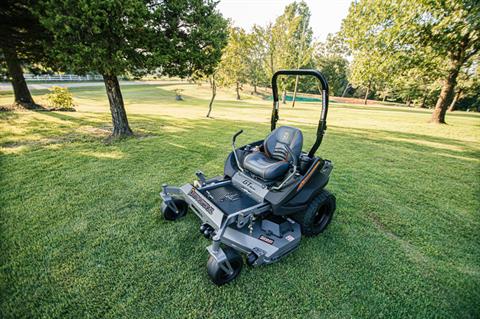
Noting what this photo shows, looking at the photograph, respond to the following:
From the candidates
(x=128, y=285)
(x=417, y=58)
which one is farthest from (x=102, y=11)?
(x=417, y=58)

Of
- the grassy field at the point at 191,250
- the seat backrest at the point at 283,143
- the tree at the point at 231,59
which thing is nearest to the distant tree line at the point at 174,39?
the tree at the point at 231,59

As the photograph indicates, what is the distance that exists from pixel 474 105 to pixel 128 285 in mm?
53388

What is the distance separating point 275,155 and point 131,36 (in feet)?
15.5

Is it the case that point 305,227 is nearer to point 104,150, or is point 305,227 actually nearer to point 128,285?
point 128,285

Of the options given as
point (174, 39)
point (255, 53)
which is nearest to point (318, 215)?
point (174, 39)

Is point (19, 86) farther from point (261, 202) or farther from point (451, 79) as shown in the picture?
point (451, 79)

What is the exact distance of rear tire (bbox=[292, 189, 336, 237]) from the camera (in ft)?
8.76

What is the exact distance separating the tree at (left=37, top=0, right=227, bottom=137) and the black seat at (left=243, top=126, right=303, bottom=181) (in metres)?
3.85

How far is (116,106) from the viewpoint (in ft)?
20.8

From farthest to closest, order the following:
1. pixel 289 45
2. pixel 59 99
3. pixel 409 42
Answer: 1. pixel 289 45
2. pixel 59 99
3. pixel 409 42

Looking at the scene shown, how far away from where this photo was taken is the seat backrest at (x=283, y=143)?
3006 millimetres

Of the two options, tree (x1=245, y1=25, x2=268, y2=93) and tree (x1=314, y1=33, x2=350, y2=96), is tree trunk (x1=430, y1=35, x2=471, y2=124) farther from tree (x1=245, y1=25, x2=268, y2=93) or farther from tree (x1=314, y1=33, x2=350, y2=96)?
tree (x1=314, y1=33, x2=350, y2=96)

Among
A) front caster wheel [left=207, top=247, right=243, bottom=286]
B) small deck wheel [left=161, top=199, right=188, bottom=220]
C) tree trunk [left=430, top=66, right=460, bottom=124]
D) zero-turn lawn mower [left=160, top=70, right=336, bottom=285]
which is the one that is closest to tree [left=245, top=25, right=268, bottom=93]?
tree trunk [left=430, top=66, right=460, bottom=124]

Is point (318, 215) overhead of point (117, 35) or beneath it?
Answer: beneath
